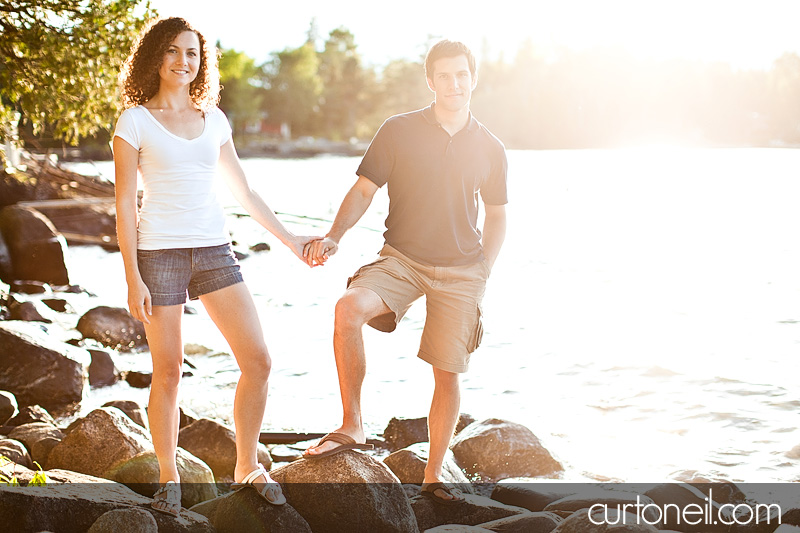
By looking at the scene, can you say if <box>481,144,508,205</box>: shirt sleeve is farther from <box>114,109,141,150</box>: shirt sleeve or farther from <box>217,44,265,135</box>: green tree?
<box>217,44,265,135</box>: green tree

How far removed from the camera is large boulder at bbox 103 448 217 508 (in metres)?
5.14

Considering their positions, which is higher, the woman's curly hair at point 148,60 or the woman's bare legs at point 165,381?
the woman's curly hair at point 148,60

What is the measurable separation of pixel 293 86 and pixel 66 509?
287 ft

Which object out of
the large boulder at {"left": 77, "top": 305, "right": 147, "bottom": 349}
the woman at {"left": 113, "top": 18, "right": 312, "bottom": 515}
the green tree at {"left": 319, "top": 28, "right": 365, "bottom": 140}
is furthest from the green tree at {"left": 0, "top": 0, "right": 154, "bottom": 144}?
the green tree at {"left": 319, "top": 28, "right": 365, "bottom": 140}

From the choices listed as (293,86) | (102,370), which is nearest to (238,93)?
(293,86)

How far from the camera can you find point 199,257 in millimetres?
3826

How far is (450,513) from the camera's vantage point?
4863 millimetres

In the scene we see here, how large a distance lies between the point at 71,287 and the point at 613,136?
90.7m

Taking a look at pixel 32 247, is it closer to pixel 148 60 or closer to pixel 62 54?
pixel 62 54

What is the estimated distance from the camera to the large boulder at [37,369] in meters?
7.93

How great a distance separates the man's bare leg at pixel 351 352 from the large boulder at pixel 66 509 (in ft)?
2.46

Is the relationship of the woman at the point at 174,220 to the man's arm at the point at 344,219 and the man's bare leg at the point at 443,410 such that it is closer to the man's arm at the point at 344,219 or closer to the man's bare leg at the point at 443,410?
the man's arm at the point at 344,219

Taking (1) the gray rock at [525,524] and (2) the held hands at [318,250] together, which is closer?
(2) the held hands at [318,250]

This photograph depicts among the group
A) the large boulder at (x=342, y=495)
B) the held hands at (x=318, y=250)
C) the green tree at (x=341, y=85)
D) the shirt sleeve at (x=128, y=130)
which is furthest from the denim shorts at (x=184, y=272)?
the green tree at (x=341, y=85)
